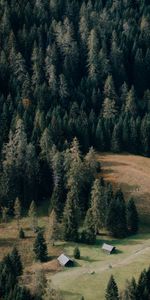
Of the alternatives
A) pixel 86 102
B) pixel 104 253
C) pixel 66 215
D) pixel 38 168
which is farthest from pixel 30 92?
pixel 104 253

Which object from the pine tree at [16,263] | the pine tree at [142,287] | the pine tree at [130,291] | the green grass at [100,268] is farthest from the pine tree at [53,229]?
the pine tree at [130,291]

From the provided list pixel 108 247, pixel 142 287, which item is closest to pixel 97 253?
pixel 108 247

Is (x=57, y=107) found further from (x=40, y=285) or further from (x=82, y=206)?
(x=40, y=285)

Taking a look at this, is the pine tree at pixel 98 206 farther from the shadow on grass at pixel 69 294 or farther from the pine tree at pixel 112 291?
the pine tree at pixel 112 291

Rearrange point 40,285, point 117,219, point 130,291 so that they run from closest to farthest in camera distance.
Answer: point 130,291, point 40,285, point 117,219

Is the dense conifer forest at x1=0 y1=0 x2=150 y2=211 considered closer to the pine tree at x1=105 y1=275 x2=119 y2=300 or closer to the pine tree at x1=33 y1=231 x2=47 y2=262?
the pine tree at x1=33 y1=231 x2=47 y2=262

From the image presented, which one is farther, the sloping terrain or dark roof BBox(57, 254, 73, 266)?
dark roof BBox(57, 254, 73, 266)

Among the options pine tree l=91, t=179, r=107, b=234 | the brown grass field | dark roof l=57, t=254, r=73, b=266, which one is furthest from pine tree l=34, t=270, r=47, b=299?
pine tree l=91, t=179, r=107, b=234
